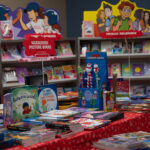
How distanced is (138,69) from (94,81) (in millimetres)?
3266

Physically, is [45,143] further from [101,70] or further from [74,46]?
[74,46]

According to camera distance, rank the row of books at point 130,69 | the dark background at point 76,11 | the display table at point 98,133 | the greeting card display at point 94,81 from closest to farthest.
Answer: the display table at point 98,133, the greeting card display at point 94,81, the row of books at point 130,69, the dark background at point 76,11

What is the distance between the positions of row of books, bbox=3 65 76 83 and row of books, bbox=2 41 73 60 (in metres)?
0.25

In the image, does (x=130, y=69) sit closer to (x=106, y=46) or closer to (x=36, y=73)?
(x=106, y=46)

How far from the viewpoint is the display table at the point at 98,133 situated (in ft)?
6.96

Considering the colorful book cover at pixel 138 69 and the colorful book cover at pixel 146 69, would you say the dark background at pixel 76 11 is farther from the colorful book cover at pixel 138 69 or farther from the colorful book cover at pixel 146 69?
the colorful book cover at pixel 146 69

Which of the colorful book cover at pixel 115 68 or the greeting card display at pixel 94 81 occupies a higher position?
the colorful book cover at pixel 115 68

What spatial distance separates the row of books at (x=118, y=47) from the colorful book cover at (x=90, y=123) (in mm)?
3794

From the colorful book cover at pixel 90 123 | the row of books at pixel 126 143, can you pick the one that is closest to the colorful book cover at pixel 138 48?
the colorful book cover at pixel 90 123

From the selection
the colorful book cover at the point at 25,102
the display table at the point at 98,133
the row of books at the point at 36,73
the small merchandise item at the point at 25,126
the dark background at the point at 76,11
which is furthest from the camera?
the dark background at the point at 76,11

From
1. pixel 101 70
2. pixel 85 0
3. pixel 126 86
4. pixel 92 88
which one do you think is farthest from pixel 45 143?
pixel 85 0

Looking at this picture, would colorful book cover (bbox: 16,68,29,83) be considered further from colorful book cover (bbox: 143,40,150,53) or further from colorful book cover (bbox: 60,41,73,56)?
colorful book cover (bbox: 143,40,150,53)

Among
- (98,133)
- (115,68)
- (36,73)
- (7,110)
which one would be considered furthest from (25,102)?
(115,68)

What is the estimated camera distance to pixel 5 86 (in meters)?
5.51
